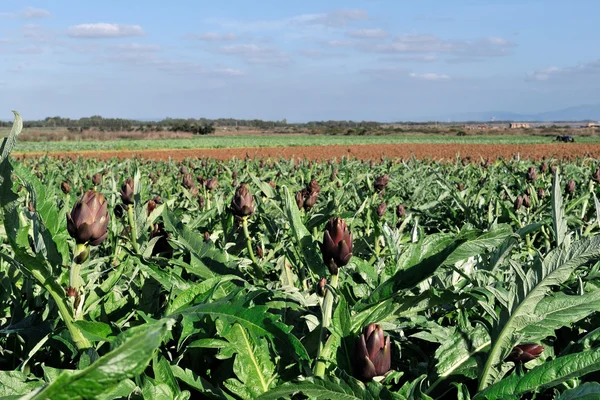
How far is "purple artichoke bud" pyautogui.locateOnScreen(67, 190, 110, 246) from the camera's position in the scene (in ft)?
3.52

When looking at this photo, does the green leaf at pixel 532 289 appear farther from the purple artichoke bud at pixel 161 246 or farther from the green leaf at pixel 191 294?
the purple artichoke bud at pixel 161 246

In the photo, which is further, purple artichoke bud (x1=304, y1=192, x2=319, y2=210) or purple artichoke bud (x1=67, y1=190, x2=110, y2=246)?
purple artichoke bud (x1=304, y1=192, x2=319, y2=210)

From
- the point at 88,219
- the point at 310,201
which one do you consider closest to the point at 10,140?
the point at 88,219

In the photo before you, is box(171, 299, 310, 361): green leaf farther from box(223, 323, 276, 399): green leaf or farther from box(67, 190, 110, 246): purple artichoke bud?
box(67, 190, 110, 246): purple artichoke bud

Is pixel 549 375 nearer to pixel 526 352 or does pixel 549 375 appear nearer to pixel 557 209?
pixel 526 352

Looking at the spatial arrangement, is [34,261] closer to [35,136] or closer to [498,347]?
[498,347]

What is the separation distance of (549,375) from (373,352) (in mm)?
277

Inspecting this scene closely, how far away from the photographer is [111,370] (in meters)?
0.50

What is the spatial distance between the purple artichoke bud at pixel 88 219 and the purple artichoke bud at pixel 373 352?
0.54 meters

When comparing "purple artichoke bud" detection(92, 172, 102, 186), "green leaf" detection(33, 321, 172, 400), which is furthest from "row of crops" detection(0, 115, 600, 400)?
"purple artichoke bud" detection(92, 172, 102, 186)

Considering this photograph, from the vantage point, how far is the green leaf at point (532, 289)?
951 mm

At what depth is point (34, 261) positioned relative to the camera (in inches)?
34.5

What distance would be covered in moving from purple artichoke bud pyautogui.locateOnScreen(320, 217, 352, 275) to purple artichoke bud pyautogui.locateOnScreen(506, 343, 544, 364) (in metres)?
0.38

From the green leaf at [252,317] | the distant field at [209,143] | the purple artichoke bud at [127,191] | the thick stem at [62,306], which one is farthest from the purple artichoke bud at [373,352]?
the distant field at [209,143]
